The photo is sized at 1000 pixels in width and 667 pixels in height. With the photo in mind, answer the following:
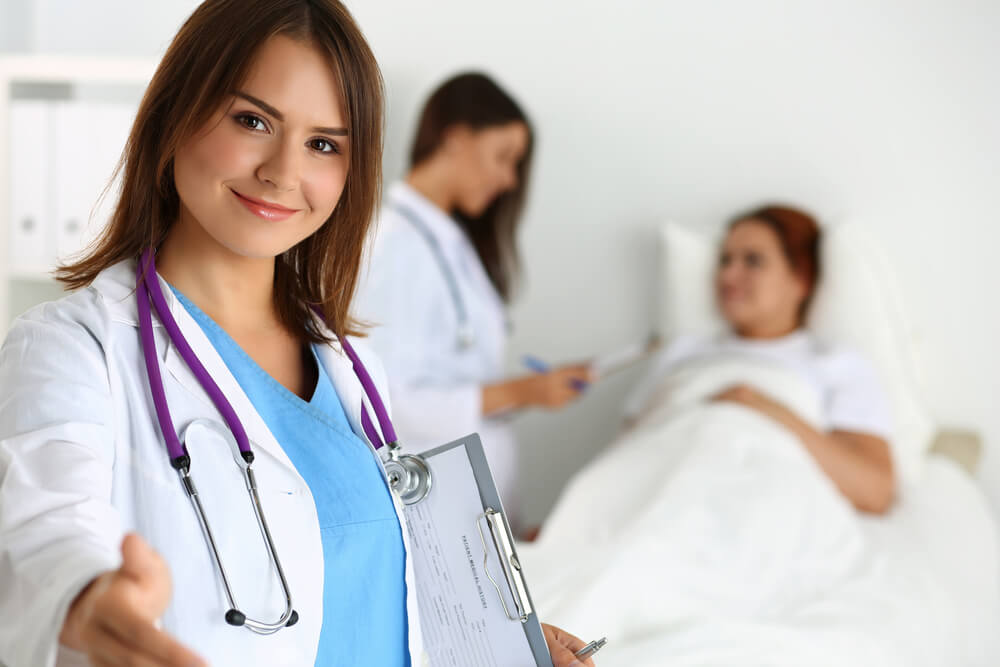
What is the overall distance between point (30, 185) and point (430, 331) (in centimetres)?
116

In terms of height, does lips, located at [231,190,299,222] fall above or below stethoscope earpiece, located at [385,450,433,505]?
above

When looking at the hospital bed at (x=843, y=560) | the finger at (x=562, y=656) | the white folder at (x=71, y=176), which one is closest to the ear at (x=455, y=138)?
the hospital bed at (x=843, y=560)

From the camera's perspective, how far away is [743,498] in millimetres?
1699

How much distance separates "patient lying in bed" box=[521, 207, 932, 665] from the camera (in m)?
1.38

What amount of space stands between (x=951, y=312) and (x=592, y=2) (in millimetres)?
1260

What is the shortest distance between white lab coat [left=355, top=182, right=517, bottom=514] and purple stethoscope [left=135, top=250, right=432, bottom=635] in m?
0.99

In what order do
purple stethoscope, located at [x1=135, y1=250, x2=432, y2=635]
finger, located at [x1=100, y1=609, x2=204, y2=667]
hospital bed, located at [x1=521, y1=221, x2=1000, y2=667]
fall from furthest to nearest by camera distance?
hospital bed, located at [x1=521, y1=221, x2=1000, y2=667]
purple stethoscope, located at [x1=135, y1=250, x2=432, y2=635]
finger, located at [x1=100, y1=609, x2=204, y2=667]

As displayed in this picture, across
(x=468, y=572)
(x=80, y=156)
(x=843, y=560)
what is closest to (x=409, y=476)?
(x=468, y=572)

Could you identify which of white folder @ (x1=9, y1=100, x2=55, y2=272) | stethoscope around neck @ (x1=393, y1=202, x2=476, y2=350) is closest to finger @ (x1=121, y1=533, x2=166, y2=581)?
stethoscope around neck @ (x1=393, y1=202, x2=476, y2=350)

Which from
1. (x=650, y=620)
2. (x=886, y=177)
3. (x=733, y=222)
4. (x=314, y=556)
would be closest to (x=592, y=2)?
(x=733, y=222)

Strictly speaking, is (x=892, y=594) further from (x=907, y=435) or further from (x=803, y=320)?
(x=803, y=320)

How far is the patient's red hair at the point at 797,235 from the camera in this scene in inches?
91.3

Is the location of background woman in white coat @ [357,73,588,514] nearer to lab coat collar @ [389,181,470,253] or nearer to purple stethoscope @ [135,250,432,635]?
lab coat collar @ [389,181,470,253]

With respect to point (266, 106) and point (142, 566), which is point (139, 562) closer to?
point (142, 566)
